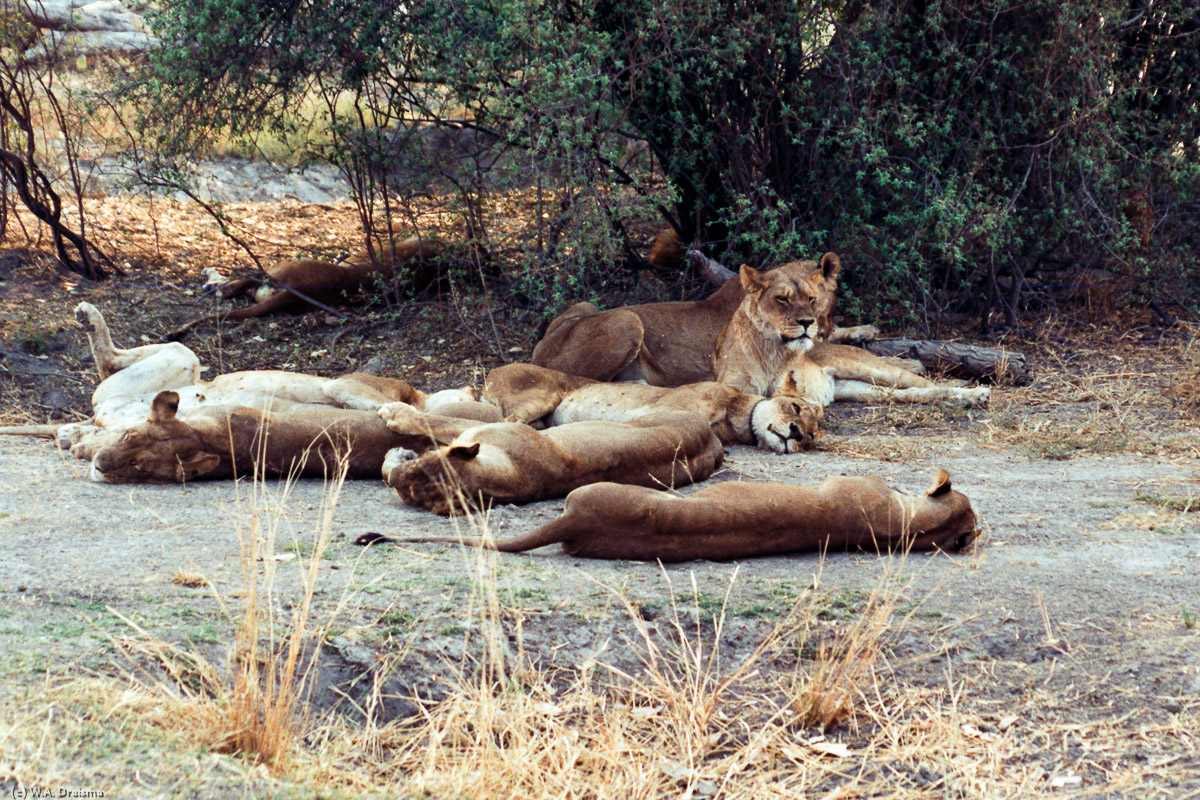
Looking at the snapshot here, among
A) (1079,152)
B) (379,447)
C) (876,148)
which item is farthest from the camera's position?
(1079,152)

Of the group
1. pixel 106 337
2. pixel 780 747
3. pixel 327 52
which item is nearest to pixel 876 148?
pixel 327 52

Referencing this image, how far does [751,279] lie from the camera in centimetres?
773

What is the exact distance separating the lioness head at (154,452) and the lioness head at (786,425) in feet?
10.6

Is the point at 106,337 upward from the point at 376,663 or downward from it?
upward

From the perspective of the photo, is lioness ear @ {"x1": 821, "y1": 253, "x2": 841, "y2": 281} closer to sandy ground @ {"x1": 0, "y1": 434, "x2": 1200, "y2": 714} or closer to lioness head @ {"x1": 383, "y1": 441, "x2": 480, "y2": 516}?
sandy ground @ {"x1": 0, "y1": 434, "x2": 1200, "y2": 714}

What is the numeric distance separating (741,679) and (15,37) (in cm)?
897

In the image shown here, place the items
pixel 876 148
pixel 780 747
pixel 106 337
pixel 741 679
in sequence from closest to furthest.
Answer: pixel 780 747
pixel 741 679
pixel 106 337
pixel 876 148

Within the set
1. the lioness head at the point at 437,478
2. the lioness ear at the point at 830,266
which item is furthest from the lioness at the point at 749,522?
the lioness ear at the point at 830,266

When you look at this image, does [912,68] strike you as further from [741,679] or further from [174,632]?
[174,632]

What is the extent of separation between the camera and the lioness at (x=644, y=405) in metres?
6.63

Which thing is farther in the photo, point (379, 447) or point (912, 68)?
point (912, 68)

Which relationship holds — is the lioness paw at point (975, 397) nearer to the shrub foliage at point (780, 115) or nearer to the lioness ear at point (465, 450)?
the shrub foliage at point (780, 115)

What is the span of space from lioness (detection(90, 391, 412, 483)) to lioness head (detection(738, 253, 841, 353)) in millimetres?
3124

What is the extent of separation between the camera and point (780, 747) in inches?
120
